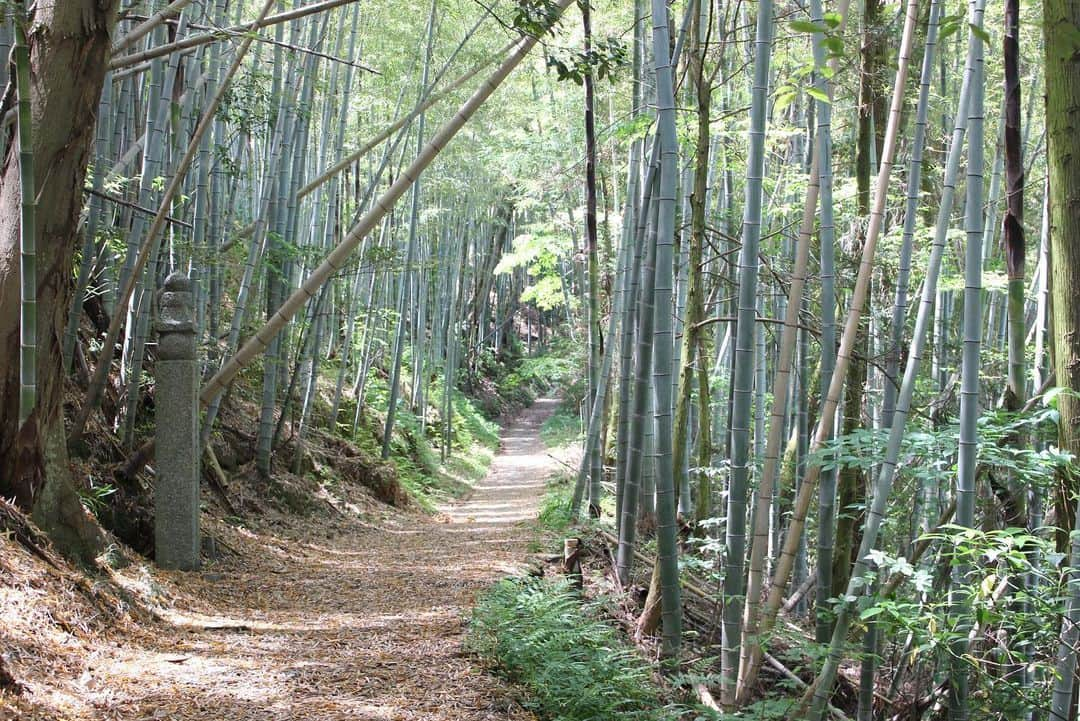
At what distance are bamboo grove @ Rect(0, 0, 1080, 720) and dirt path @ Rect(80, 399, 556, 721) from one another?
0.83 meters

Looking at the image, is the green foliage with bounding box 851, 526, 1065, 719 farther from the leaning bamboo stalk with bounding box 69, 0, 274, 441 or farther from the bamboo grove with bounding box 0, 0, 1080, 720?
the leaning bamboo stalk with bounding box 69, 0, 274, 441

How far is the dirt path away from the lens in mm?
2723

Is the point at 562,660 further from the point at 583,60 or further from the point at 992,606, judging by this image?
the point at 583,60

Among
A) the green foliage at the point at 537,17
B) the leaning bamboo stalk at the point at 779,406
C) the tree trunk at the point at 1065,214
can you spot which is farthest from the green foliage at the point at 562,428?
the tree trunk at the point at 1065,214

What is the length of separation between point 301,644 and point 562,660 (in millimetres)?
1127

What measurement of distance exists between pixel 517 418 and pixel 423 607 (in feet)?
64.0

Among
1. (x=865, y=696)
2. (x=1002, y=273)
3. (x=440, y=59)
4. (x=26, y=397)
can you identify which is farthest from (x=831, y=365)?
(x=440, y=59)

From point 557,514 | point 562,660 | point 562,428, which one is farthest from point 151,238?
point 562,428

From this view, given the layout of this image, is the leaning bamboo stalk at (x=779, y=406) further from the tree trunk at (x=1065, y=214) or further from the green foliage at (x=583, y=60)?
the green foliage at (x=583, y=60)

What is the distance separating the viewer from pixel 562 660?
10.9ft

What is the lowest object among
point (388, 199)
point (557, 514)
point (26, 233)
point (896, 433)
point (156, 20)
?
point (557, 514)

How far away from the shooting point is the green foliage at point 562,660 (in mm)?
3123

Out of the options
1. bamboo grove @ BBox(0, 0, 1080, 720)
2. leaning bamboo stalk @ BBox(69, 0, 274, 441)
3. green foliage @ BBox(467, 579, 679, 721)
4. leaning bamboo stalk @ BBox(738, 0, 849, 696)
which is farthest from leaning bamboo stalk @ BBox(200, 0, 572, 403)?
green foliage @ BBox(467, 579, 679, 721)

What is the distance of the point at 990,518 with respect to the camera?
12.1ft
